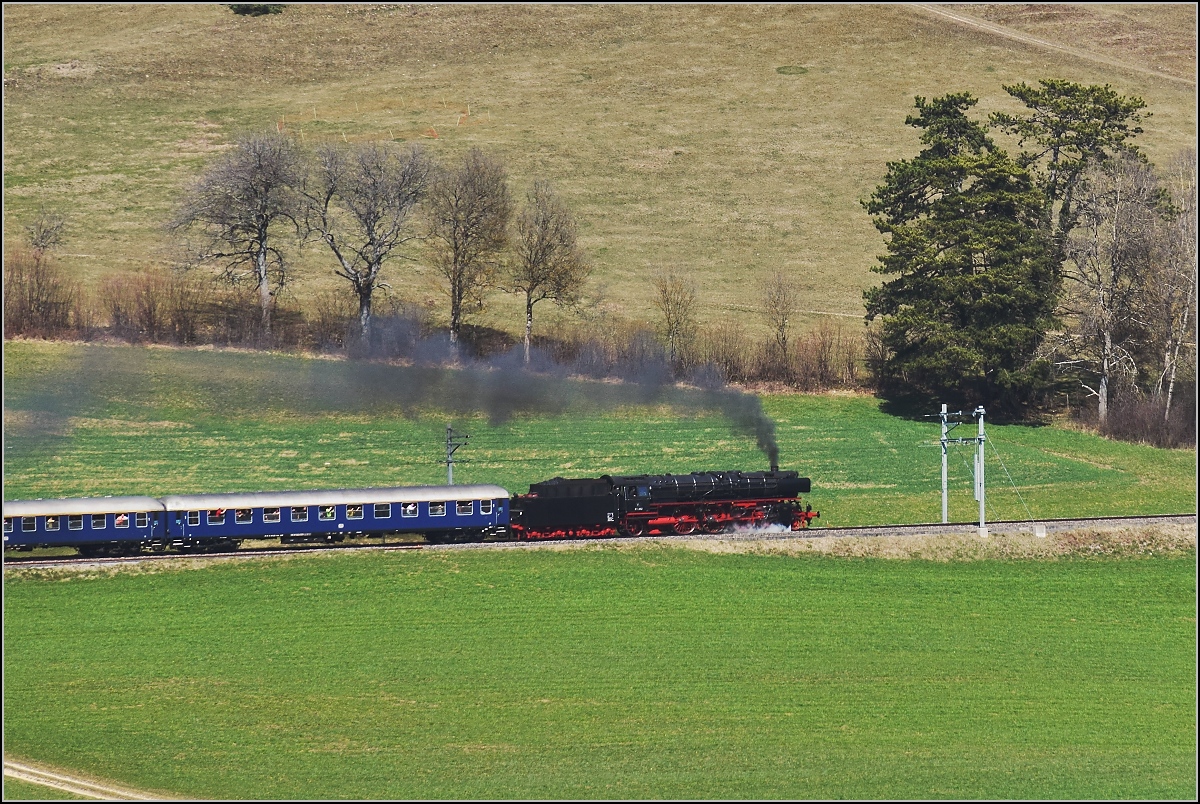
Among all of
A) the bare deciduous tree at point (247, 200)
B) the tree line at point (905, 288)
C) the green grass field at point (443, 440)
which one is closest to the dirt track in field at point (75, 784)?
the green grass field at point (443, 440)

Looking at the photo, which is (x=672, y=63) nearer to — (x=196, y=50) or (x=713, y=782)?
(x=196, y=50)

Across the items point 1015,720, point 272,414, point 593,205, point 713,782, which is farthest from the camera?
point 593,205

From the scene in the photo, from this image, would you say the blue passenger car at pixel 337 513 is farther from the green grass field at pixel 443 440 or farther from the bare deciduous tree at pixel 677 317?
the bare deciduous tree at pixel 677 317

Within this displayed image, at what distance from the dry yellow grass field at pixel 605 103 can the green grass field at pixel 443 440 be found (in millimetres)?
16169

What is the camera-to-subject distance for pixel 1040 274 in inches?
3388

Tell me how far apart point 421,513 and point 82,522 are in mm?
13218

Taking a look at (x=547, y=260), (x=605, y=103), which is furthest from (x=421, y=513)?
(x=605, y=103)

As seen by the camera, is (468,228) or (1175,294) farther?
(468,228)

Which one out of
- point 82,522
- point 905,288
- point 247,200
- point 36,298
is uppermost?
point 247,200

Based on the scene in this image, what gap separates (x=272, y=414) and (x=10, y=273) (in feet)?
82.3

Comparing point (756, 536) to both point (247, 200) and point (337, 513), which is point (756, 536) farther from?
point (247, 200)

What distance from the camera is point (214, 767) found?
39.3 meters

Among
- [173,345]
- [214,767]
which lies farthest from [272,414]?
[214,767]

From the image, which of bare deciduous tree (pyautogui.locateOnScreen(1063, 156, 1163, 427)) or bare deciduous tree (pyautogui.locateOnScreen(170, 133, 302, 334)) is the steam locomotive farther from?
bare deciduous tree (pyautogui.locateOnScreen(170, 133, 302, 334))
